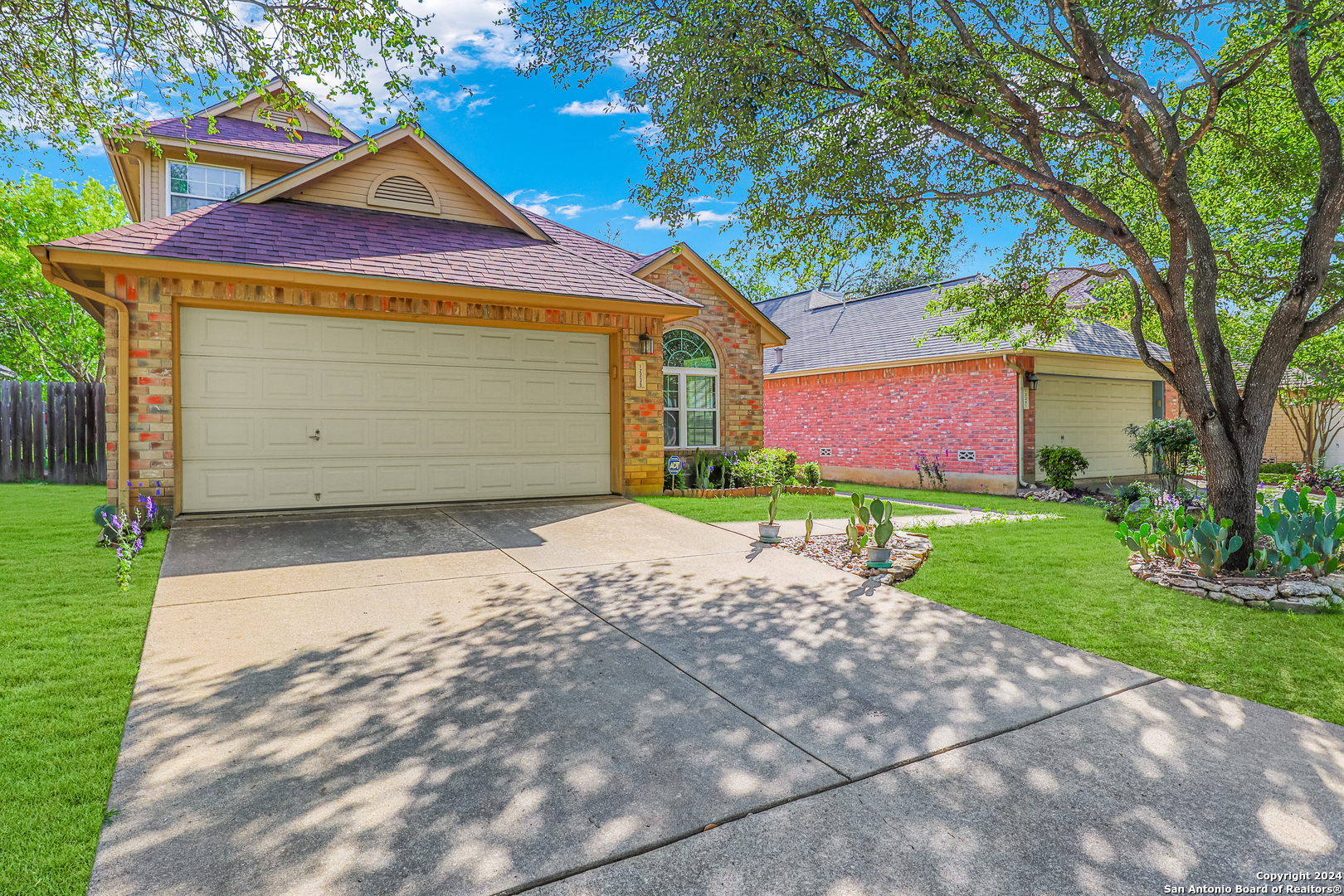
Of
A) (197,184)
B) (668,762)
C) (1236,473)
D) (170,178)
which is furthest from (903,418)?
(170,178)

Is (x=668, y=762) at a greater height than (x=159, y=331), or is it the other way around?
(x=159, y=331)

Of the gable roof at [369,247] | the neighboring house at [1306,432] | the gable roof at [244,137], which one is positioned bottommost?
the neighboring house at [1306,432]

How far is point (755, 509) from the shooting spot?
9.81 m

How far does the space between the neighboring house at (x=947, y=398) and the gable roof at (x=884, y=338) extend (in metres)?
0.04

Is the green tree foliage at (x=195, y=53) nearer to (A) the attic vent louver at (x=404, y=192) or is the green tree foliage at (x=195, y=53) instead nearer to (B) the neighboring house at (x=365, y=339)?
(B) the neighboring house at (x=365, y=339)

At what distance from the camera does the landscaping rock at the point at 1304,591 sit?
5.01 meters

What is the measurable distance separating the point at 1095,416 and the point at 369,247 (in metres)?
15.6

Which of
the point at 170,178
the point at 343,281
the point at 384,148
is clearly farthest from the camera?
the point at 170,178

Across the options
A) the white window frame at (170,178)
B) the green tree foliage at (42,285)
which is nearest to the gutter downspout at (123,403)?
the white window frame at (170,178)

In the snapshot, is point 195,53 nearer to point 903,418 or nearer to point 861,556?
point 861,556

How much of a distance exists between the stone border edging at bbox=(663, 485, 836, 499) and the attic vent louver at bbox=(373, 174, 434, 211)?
5.77 metres

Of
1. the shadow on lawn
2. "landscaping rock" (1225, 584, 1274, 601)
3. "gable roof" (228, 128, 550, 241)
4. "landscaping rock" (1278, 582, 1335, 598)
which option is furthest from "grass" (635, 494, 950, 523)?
"gable roof" (228, 128, 550, 241)

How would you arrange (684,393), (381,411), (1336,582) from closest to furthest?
A: (1336,582) → (381,411) → (684,393)

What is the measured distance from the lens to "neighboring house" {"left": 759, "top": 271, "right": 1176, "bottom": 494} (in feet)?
47.6
